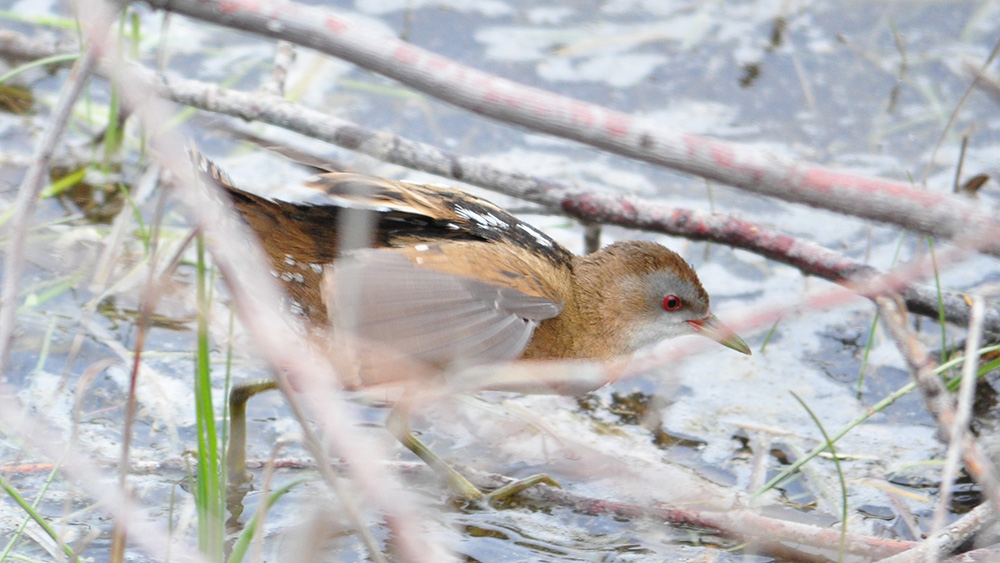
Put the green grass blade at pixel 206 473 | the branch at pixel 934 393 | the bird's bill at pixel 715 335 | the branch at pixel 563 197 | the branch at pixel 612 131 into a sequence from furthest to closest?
the branch at pixel 563 197, the bird's bill at pixel 715 335, the branch at pixel 934 393, the green grass blade at pixel 206 473, the branch at pixel 612 131

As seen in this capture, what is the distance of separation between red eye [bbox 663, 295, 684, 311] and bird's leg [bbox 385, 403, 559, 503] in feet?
2.53

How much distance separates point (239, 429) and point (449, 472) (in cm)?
68

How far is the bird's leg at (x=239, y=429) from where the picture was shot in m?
3.26

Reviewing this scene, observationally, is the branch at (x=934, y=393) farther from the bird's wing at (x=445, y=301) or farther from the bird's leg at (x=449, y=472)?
the bird's leg at (x=449, y=472)

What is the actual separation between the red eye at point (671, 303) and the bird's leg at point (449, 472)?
2.53ft

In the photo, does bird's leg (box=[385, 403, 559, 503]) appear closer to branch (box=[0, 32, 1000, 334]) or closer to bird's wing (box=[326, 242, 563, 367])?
bird's wing (box=[326, 242, 563, 367])

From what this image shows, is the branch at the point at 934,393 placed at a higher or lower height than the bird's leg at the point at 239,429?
higher

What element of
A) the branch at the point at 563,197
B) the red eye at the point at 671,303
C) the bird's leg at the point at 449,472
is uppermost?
the branch at the point at 563,197

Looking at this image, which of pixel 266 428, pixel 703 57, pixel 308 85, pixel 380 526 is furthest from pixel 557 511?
pixel 703 57

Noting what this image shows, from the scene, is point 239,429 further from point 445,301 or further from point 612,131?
point 612,131

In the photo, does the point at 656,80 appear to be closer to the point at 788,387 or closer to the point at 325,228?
the point at 788,387

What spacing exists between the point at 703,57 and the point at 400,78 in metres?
4.46

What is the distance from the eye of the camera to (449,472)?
3270mm

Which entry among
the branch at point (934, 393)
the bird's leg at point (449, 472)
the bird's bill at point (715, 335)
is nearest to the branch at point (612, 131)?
the branch at point (934, 393)
